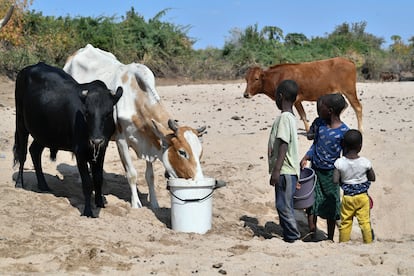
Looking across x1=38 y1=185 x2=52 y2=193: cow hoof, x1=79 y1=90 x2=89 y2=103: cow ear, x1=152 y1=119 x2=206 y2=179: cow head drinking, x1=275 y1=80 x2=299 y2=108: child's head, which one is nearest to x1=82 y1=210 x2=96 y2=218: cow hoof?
x1=152 y1=119 x2=206 y2=179: cow head drinking

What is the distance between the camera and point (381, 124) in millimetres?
14219

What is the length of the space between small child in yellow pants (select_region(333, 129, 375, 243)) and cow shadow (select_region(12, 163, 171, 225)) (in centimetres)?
207

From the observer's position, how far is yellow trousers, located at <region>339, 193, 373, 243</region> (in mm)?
6414

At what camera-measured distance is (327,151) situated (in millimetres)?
6699

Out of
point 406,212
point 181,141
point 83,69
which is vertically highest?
point 83,69

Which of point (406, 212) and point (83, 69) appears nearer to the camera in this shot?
point (406, 212)

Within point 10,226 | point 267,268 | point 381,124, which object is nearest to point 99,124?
point 10,226

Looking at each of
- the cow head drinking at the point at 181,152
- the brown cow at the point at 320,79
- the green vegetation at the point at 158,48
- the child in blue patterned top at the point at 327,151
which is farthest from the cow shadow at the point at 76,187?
the green vegetation at the point at 158,48

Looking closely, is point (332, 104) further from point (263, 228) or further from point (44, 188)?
point (44, 188)

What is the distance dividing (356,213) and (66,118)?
3.48 m

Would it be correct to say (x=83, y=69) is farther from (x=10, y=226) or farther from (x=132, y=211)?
(x=10, y=226)

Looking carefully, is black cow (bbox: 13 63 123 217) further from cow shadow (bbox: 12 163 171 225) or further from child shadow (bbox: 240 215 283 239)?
child shadow (bbox: 240 215 283 239)

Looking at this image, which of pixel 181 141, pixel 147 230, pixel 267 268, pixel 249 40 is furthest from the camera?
pixel 249 40

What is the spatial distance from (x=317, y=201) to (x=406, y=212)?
2362 millimetres
